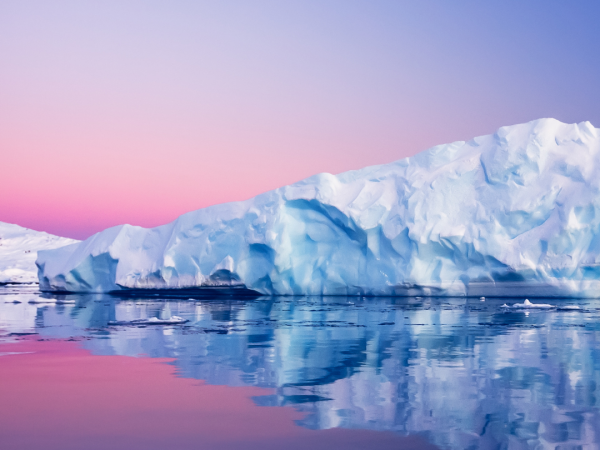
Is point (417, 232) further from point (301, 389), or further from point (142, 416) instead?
point (142, 416)

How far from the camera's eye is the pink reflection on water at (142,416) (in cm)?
372

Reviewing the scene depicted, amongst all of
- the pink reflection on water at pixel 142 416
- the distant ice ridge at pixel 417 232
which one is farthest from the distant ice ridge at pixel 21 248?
the pink reflection on water at pixel 142 416

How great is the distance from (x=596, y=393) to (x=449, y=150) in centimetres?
1912

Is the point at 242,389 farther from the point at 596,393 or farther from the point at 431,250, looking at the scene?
the point at 431,250

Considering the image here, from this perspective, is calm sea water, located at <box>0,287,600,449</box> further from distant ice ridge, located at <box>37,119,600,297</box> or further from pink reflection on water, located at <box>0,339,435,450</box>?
distant ice ridge, located at <box>37,119,600,297</box>

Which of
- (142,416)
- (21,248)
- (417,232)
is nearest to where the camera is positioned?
(142,416)

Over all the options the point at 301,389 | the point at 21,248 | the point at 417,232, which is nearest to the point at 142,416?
the point at 301,389

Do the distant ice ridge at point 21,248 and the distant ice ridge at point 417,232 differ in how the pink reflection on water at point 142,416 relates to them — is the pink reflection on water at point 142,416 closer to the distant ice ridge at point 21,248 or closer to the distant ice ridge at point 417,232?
the distant ice ridge at point 417,232

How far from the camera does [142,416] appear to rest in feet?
14.4

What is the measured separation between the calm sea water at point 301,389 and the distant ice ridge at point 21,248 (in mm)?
55432

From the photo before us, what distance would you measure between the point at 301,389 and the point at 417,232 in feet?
53.3

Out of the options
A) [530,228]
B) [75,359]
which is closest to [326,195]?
[530,228]

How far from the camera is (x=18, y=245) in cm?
7069

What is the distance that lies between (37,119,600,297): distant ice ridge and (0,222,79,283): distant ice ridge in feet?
122
